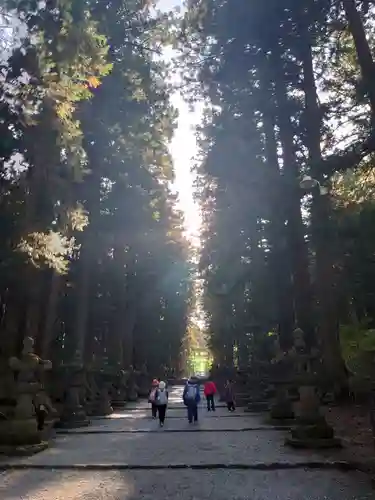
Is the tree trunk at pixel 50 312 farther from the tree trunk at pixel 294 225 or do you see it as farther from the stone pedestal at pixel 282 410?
the tree trunk at pixel 294 225

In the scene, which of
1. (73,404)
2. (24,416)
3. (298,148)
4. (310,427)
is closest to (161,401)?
(73,404)

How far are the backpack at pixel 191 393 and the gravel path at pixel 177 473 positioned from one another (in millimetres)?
3156

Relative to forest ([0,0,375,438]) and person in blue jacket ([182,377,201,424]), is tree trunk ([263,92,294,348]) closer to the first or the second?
forest ([0,0,375,438])

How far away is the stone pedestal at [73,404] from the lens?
48.0 ft

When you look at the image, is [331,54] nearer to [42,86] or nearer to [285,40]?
[285,40]

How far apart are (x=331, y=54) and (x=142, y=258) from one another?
655 inches

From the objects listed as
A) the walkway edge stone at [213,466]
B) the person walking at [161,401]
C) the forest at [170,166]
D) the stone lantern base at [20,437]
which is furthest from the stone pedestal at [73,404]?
the walkway edge stone at [213,466]

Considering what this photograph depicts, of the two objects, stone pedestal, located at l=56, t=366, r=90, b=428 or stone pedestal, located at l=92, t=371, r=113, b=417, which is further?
stone pedestal, located at l=92, t=371, r=113, b=417

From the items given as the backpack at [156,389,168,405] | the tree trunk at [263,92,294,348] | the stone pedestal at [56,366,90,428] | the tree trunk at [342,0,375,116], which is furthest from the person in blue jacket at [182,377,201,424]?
the tree trunk at [342,0,375,116]

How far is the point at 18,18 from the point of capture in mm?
10367

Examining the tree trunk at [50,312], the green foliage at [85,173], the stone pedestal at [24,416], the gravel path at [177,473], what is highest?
the green foliage at [85,173]

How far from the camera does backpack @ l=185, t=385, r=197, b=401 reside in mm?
15148

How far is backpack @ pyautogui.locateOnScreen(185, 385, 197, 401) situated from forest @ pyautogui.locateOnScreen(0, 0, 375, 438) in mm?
3307

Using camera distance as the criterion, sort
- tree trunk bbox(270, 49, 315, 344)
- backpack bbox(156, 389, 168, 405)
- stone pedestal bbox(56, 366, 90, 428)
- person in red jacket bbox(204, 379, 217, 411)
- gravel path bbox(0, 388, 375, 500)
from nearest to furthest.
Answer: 1. gravel path bbox(0, 388, 375, 500)
2. tree trunk bbox(270, 49, 315, 344)
3. stone pedestal bbox(56, 366, 90, 428)
4. backpack bbox(156, 389, 168, 405)
5. person in red jacket bbox(204, 379, 217, 411)
